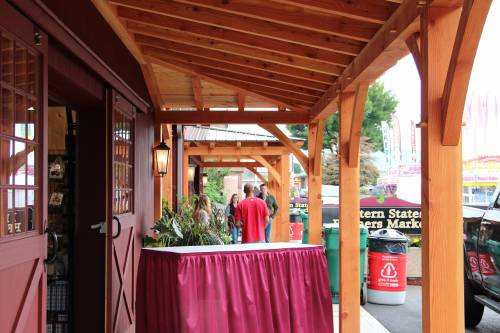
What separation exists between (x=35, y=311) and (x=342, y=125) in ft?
11.7

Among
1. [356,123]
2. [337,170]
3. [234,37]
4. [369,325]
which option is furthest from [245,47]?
[337,170]

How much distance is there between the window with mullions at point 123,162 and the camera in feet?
17.9

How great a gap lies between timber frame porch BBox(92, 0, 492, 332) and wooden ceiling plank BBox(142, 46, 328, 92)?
2 centimetres

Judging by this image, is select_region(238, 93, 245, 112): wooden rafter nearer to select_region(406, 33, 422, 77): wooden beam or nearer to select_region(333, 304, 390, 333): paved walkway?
→ select_region(333, 304, 390, 333): paved walkway

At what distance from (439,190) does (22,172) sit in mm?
2291

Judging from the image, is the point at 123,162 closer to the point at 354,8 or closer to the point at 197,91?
the point at 197,91

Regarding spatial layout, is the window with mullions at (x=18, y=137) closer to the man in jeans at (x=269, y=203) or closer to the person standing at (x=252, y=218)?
the person standing at (x=252, y=218)

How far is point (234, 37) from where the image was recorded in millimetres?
5469

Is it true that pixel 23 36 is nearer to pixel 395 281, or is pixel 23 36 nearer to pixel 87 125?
pixel 87 125

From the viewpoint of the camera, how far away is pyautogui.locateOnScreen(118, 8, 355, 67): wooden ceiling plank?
5.34m

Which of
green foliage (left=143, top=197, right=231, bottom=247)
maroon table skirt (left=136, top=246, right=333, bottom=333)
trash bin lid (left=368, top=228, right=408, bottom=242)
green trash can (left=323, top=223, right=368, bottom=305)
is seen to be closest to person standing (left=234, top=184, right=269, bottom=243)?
green trash can (left=323, top=223, right=368, bottom=305)

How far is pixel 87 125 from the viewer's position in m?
5.29

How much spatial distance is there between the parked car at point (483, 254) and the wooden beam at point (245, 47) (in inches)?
82.9

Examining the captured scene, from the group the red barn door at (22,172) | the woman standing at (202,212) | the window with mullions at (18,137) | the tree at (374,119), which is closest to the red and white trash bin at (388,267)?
the woman standing at (202,212)
